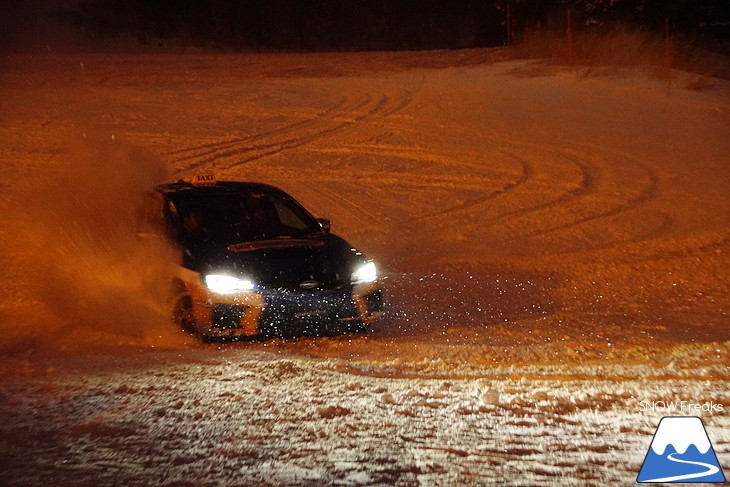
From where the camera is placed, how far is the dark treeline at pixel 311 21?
4609 cm

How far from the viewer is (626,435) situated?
551 cm

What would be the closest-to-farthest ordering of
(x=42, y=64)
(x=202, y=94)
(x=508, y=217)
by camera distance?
(x=508, y=217) < (x=202, y=94) < (x=42, y=64)

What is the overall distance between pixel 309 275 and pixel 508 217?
645 cm

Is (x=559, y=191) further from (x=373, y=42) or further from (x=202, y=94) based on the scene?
(x=373, y=42)

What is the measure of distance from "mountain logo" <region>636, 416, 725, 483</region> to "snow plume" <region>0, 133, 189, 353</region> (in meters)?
4.40

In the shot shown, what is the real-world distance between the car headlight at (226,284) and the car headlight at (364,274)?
3.16 ft

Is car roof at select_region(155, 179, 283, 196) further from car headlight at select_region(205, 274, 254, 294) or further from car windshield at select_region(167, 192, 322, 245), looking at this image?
car headlight at select_region(205, 274, 254, 294)

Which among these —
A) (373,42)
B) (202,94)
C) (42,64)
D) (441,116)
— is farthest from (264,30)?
(441,116)

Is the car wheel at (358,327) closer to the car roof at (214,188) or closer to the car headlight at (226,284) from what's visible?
the car headlight at (226,284)

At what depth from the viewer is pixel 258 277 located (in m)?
8.02

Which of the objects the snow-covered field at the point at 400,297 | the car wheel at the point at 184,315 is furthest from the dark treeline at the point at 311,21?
the car wheel at the point at 184,315

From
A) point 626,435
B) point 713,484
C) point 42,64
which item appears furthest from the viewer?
point 42,64

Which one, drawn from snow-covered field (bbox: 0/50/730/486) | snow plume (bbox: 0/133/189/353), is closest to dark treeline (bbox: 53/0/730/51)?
snow-covered field (bbox: 0/50/730/486)

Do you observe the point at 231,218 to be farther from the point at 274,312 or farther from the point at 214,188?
the point at 274,312
